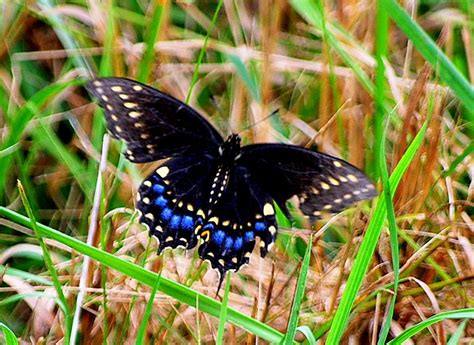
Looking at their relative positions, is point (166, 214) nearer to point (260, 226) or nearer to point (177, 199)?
point (177, 199)

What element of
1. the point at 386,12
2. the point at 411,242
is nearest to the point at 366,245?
the point at 411,242

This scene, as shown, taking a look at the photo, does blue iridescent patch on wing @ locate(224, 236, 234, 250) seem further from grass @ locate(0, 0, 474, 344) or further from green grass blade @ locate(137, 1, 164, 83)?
green grass blade @ locate(137, 1, 164, 83)

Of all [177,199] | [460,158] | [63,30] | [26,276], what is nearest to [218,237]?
[177,199]

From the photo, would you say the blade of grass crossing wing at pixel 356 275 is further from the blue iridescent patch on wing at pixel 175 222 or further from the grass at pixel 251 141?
the blue iridescent patch on wing at pixel 175 222

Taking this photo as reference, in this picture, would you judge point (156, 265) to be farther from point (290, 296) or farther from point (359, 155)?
point (359, 155)

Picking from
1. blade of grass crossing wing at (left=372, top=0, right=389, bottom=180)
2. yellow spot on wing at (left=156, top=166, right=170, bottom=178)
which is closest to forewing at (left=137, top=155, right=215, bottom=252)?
yellow spot on wing at (left=156, top=166, right=170, bottom=178)

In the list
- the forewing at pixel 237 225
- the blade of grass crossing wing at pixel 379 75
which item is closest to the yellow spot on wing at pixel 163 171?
the forewing at pixel 237 225
